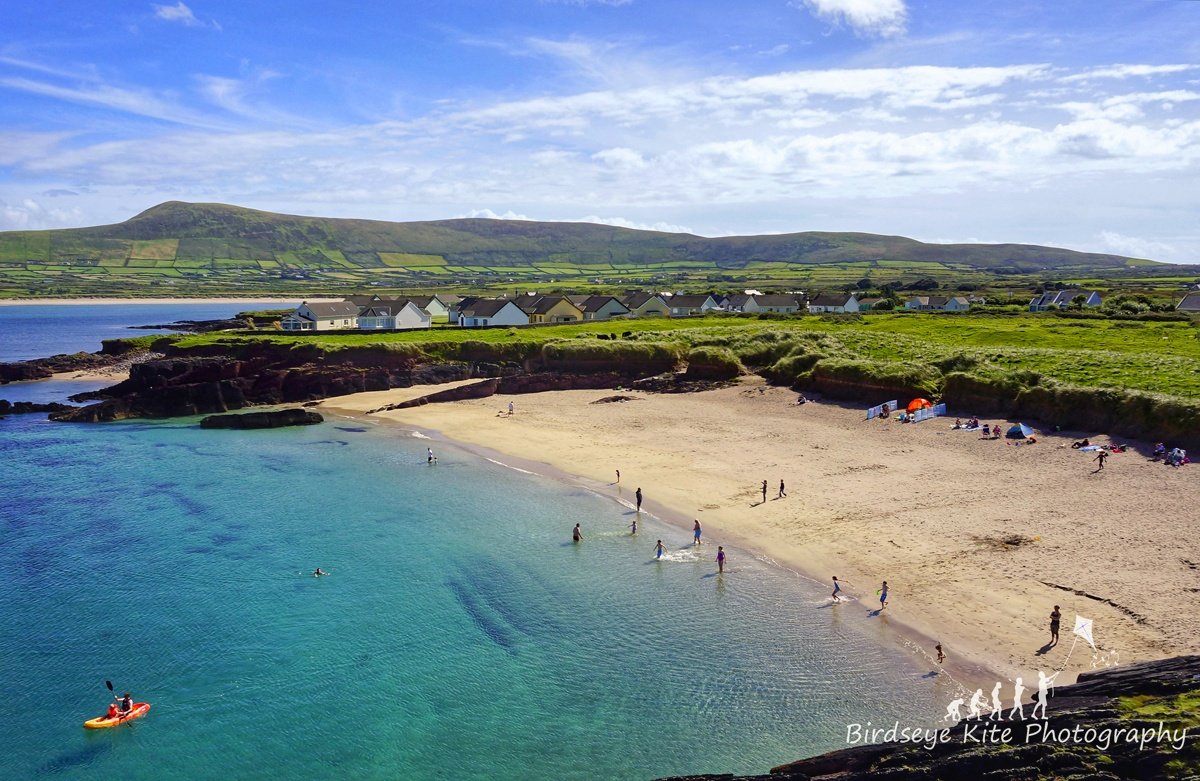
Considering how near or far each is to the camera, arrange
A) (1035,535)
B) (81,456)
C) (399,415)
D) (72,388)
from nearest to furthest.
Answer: (1035,535) → (81,456) → (399,415) → (72,388)

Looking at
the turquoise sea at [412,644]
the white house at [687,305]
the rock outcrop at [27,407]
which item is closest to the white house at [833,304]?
the white house at [687,305]

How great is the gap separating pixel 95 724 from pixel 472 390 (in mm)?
45498

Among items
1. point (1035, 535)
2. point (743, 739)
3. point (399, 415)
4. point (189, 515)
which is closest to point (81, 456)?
point (189, 515)

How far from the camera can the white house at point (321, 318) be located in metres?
86.3

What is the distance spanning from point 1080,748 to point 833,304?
10436 centimetres

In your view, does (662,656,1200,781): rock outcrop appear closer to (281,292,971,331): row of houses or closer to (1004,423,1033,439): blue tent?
(1004,423,1033,439): blue tent

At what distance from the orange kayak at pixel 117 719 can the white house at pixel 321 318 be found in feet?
227

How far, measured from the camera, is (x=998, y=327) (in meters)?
75.6

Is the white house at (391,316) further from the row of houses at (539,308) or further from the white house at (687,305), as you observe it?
the white house at (687,305)

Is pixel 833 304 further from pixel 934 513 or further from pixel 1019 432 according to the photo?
pixel 934 513

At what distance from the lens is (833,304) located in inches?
4422

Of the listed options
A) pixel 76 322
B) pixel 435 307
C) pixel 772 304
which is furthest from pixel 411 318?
pixel 76 322

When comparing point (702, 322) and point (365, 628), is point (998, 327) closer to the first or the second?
point (702, 322)

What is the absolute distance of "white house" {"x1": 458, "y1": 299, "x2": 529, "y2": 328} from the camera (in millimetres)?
92438
